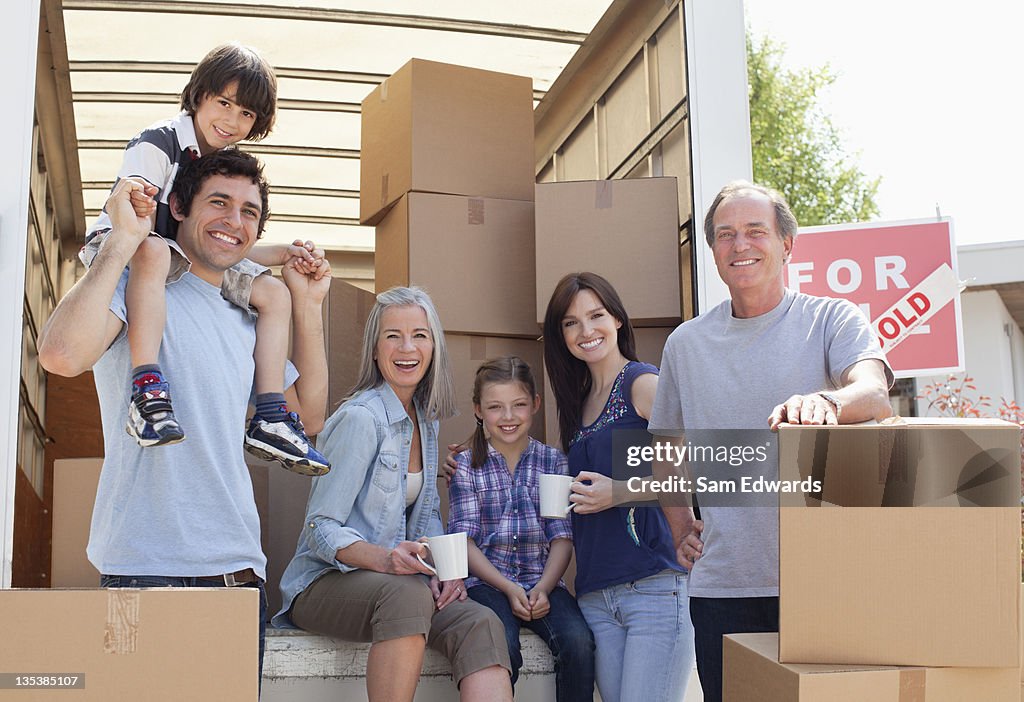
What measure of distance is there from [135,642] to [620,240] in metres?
2.36

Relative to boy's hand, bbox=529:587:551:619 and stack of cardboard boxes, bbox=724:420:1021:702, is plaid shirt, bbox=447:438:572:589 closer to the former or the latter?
boy's hand, bbox=529:587:551:619

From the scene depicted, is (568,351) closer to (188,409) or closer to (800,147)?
(188,409)

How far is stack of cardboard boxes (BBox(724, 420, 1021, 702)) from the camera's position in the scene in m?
1.70

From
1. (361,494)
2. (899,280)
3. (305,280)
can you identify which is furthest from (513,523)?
(899,280)

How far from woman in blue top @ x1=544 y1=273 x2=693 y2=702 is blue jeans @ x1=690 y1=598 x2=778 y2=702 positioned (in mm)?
270

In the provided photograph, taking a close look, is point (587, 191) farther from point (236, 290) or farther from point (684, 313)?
point (236, 290)

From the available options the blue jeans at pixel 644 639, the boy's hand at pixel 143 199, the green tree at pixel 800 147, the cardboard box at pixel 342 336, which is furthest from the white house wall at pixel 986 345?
the boy's hand at pixel 143 199

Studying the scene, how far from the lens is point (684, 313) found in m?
3.57

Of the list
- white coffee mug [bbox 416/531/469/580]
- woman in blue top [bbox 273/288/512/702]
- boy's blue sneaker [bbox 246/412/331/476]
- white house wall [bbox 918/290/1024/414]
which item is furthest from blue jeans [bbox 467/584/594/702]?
white house wall [bbox 918/290/1024/414]

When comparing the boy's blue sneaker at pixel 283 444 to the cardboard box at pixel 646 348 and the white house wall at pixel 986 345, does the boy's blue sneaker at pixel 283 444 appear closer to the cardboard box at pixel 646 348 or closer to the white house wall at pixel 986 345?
the cardboard box at pixel 646 348

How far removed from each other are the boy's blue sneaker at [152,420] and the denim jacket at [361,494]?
837 mm

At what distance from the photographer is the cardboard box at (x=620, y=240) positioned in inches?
142

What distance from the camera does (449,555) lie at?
2.56 meters

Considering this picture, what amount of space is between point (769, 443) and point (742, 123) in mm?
1354
